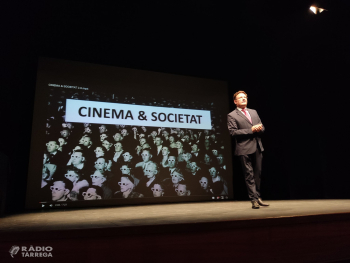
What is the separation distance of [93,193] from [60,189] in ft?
1.32

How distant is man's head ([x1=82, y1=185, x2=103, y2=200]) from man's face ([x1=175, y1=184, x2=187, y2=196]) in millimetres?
1082

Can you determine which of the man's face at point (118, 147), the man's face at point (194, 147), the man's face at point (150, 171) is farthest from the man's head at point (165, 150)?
the man's face at point (118, 147)

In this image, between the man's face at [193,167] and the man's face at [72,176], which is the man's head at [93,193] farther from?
the man's face at [193,167]

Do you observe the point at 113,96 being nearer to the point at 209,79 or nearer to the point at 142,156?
the point at 142,156

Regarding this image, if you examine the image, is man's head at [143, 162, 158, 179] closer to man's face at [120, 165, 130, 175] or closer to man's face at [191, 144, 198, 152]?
man's face at [120, 165, 130, 175]

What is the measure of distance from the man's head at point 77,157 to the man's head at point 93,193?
36 centimetres

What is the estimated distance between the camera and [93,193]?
344cm

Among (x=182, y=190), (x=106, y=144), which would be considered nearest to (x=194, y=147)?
(x=182, y=190)

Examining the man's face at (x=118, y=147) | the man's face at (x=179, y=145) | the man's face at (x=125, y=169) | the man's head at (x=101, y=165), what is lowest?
the man's face at (x=125, y=169)

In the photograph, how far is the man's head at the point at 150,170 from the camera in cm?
372

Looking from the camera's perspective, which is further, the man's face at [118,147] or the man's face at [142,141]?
the man's face at [142,141]

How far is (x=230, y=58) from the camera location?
14.7ft

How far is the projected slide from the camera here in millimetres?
3366

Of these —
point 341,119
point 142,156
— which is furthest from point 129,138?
point 341,119
